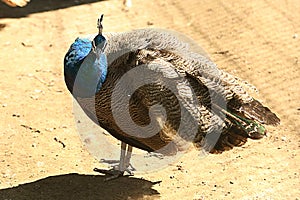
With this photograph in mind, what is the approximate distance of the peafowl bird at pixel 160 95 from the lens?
3299mm

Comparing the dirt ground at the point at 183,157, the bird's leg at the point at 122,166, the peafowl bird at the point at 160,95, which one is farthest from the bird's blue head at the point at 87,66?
the dirt ground at the point at 183,157

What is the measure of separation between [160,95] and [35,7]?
12.1 ft

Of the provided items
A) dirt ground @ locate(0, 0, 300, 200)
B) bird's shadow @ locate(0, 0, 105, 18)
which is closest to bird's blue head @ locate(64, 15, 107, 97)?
dirt ground @ locate(0, 0, 300, 200)

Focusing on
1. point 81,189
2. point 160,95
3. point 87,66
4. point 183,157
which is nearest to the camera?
point 160,95

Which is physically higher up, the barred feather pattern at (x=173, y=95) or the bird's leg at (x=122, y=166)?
the barred feather pattern at (x=173, y=95)

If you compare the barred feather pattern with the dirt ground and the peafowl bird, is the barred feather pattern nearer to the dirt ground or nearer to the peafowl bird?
the peafowl bird

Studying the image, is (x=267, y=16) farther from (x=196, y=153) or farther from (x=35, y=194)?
(x=35, y=194)

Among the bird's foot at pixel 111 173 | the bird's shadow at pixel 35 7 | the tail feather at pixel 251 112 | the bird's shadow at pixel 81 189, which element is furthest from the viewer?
the bird's shadow at pixel 35 7

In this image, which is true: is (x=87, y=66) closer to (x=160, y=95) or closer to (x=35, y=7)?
(x=160, y=95)

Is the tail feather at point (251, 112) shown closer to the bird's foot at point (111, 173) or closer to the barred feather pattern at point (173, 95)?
the barred feather pattern at point (173, 95)

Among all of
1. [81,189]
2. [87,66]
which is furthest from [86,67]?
[81,189]

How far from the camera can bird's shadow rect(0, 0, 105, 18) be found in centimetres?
633

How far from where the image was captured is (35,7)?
656 centimetres

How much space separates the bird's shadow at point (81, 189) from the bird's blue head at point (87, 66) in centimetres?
64
